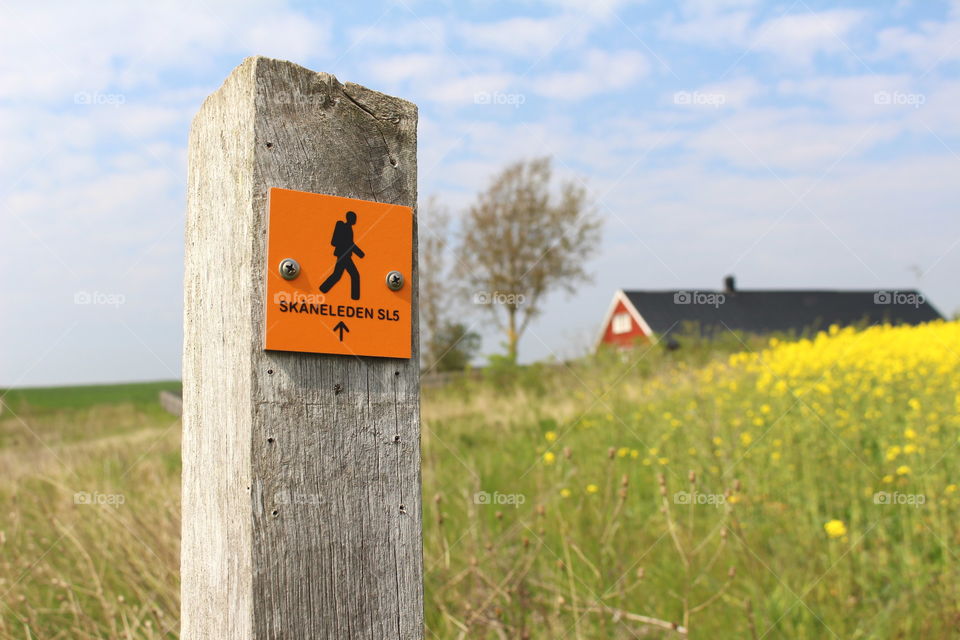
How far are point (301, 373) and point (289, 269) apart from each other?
0.19 m

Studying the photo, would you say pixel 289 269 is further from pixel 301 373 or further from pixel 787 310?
pixel 787 310

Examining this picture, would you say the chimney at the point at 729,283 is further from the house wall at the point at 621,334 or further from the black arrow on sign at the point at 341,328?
the black arrow on sign at the point at 341,328

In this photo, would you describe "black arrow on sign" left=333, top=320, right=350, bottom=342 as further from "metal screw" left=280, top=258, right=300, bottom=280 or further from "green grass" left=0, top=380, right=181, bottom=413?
"green grass" left=0, top=380, right=181, bottom=413

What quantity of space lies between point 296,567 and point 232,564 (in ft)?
0.40

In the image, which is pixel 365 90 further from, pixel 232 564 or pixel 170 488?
pixel 170 488

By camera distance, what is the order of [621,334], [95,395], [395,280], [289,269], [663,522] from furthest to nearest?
[621,334], [95,395], [663,522], [395,280], [289,269]

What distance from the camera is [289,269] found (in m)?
1.31

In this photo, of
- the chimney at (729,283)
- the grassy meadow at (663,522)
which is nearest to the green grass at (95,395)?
the grassy meadow at (663,522)

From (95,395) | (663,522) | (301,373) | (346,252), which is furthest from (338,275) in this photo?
(95,395)

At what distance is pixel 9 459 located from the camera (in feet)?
19.8

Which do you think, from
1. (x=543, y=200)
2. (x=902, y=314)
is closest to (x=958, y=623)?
(x=543, y=200)

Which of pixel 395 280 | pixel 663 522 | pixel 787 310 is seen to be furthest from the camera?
pixel 787 310

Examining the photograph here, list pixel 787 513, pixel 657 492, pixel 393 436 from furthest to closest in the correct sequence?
pixel 657 492, pixel 787 513, pixel 393 436

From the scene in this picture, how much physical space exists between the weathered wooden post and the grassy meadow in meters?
1.22
